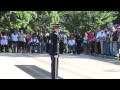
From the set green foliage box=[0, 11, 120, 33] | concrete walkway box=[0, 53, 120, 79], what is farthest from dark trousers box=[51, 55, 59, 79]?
green foliage box=[0, 11, 120, 33]

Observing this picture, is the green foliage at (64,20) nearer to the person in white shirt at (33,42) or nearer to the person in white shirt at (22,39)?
the person in white shirt at (33,42)

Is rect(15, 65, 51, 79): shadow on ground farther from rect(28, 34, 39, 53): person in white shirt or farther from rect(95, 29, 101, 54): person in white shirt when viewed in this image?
rect(28, 34, 39, 53): person in white shirt

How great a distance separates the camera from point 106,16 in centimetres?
4553

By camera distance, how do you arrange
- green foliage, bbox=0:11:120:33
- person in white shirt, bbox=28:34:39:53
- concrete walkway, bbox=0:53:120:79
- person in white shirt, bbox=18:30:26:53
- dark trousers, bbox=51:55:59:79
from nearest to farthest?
dark trousers, bbox=51:55:59:79, concrete walkway, bbox=0:53:120:79, person in white shirt, bbox=18:30:26:53, person in white shirt, bbox=28:34:39:53, green foliage, bbox=0:11:120:33

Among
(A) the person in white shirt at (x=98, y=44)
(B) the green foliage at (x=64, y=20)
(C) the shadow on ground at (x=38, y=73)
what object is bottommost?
(C) the shadow on ground at (x=38, y=73)

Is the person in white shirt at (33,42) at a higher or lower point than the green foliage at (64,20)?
lower

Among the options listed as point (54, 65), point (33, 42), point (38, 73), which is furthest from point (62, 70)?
point (33, 42)

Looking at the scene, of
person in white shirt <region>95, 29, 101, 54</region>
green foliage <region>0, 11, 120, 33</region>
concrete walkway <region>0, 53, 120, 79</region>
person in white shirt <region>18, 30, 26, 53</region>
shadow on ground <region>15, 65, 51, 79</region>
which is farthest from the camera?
green foliage <region>0, 11, 120, 33</region>

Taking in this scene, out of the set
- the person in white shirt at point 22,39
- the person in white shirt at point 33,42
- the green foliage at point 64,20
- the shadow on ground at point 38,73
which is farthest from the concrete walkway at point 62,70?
the green foliage at point 64,20

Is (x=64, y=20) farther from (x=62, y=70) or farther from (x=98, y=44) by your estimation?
(x=62, y=70)
